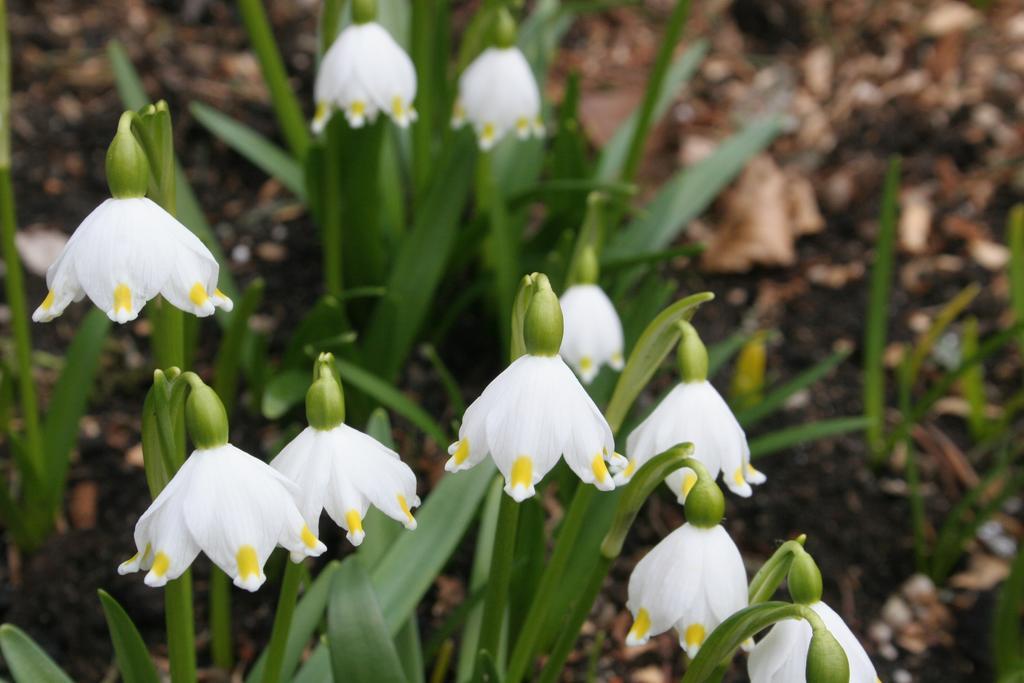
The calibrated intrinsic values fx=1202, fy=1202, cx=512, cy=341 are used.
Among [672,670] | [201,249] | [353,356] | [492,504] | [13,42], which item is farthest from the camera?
[13,42]

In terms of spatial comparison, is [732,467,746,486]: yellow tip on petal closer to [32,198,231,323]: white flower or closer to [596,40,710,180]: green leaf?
[32,198,231,323]: white flower

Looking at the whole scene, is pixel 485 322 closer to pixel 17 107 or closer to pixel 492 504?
pixel 492 504

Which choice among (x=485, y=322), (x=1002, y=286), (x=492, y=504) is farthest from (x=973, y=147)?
(x=492, y=504)

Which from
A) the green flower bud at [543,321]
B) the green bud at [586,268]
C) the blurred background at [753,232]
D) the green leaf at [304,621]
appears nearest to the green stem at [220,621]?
the blurred background at [753,232]

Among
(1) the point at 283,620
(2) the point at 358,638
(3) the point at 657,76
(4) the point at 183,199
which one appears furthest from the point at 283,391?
(3) the point at 657,76

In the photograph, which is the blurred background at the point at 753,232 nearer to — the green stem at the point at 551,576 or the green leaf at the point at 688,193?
the green leaf at the point at 688,193

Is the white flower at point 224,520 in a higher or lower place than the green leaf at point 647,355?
higher
